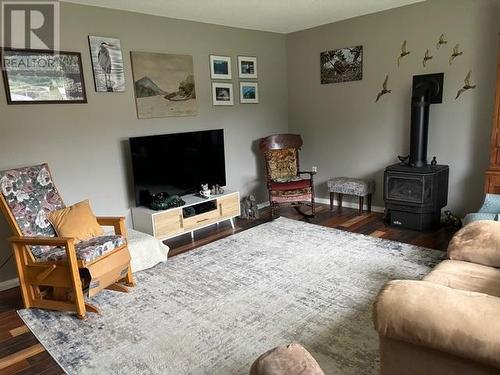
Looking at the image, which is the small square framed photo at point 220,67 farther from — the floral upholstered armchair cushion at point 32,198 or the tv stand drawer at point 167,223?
the floral upholstered armchair cushion at point 32,198

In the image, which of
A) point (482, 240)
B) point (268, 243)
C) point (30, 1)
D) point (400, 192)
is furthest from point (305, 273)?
point (30, 1)

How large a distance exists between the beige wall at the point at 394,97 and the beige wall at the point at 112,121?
2.73 ft

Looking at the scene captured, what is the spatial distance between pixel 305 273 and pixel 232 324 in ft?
3.09

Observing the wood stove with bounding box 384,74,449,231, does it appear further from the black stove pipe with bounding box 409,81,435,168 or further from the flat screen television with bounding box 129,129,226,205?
the flat screen television with bounding box 129,129,226,205

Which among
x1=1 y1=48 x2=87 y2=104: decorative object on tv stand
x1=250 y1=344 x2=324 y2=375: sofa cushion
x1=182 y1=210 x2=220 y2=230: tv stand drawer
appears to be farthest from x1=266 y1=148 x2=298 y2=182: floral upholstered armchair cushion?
x1=250 y1=344 x2=324 y2=375: sofa cushion

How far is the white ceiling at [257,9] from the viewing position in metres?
3.70

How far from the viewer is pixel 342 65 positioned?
194 inches

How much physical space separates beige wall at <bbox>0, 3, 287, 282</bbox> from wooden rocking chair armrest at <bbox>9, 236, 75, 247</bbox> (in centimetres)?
79

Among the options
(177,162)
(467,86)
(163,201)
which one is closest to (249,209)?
(177,162)

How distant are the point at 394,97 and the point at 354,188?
1228 mm

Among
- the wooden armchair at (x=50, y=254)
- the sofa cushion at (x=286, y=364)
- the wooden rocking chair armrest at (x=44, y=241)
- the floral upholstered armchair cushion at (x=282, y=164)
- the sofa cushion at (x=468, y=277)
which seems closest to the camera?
the sofa cushion at (x=286, y=364)

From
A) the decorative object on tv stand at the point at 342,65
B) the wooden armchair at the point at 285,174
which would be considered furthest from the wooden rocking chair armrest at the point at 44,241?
the decorative object on tv stand at the point at 342,65

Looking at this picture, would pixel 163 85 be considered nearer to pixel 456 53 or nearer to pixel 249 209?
pixel 249 209

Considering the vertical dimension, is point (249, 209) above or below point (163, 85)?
below
